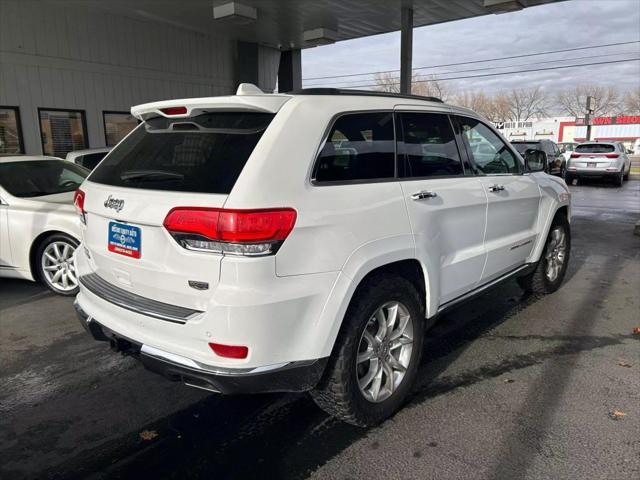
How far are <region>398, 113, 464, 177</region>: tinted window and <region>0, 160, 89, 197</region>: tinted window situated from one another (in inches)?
188

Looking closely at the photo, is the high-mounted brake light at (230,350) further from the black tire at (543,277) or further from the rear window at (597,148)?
the rear window at (597,148)

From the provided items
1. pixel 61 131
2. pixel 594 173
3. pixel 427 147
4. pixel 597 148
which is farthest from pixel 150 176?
pixel 597 148

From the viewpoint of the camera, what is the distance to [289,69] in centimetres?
1786

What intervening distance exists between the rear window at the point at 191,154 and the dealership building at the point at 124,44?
9742 millimetres

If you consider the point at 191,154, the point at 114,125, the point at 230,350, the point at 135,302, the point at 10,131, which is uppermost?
the point at 114,125

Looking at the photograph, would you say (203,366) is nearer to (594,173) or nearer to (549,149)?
(594,173)

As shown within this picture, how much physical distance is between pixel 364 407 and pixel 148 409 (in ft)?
4.65

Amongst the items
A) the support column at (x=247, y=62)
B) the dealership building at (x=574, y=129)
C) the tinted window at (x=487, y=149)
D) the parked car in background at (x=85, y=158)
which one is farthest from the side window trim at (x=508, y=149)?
Result: the dealership building at (x=574, y=129)

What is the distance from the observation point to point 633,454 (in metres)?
2.79

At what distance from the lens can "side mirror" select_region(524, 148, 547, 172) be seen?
4.91 meters

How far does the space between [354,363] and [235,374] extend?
28.9 inches

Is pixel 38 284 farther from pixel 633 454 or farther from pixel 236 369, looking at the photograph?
pixel 633 454

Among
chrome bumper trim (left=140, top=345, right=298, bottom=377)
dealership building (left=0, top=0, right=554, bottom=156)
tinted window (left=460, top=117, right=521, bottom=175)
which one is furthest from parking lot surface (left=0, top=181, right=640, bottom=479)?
dealership building (left=0, top=0, right=554, bottom=156)

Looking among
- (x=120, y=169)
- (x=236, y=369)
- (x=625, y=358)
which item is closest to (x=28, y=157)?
(x=120, y=169)
